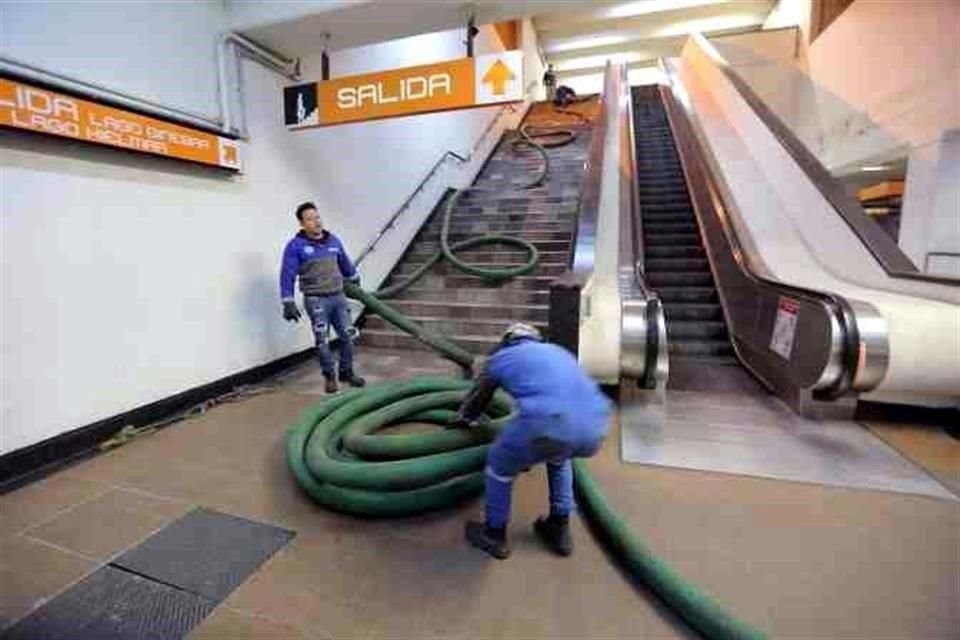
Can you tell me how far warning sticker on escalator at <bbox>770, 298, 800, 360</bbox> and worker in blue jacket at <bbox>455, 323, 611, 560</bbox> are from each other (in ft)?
6.69

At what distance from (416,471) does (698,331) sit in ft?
10.6

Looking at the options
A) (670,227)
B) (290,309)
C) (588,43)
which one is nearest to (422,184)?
(670,227)

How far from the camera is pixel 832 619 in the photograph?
4.73ft

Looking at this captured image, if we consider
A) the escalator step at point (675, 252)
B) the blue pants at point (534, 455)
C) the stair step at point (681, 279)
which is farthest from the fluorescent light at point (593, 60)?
the blue pants at point (534, 455)

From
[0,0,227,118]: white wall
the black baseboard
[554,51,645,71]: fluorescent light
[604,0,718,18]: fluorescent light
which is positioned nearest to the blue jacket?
→ the black baseboard

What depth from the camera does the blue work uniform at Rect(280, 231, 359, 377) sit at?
3.52m

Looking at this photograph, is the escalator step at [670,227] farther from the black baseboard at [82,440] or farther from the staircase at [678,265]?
the black baseboard at [82,440]

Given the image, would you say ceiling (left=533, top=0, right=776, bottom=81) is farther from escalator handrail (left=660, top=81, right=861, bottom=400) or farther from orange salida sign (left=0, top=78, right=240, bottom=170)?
orange salida sign (left=0, top=78, right=240, bottom=170)

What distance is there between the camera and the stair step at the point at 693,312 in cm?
436

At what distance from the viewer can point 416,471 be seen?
1.95 metres

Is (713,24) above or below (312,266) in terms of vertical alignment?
above

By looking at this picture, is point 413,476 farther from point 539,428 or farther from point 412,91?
point 412,91

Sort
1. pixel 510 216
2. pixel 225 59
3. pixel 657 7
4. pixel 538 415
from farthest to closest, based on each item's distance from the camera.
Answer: pixel 657 7
pixel 510 216
pixel 225 59
pixel 538 415

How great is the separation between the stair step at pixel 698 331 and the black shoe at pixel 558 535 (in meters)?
2.81
